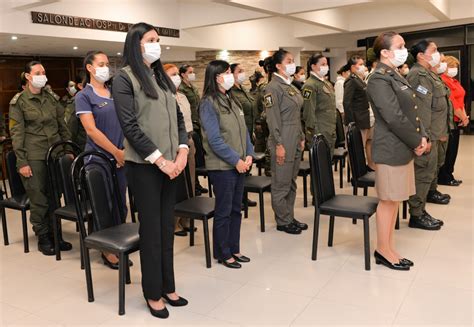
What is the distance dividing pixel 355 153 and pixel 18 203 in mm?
2871

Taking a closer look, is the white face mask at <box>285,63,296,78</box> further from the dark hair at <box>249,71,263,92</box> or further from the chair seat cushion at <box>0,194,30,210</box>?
the dark hair at <box>249,71,263,92</box>

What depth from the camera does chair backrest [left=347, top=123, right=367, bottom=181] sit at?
3973 millimetres

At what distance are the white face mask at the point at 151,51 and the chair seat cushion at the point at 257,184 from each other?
1.77m

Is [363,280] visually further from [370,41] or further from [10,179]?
[370,41]

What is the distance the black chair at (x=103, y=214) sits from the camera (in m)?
2.56

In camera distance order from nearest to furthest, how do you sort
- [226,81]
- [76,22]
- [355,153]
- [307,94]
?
[226,81] → [355,153] → [307,94] → [76,22]

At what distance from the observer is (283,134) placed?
3.80 m

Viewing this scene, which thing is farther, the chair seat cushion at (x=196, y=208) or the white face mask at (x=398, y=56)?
the chair seat cushion at (x=196, y=208)

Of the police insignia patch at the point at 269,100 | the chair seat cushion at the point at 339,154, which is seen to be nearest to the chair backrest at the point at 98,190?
the police insignia patch at the point at 269,100

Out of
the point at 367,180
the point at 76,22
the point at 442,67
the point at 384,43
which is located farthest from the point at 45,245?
the point at 442,67

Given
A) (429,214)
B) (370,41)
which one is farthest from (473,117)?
(429,214)

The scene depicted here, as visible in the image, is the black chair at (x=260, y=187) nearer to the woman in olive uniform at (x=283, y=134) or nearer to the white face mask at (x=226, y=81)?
the woman in olive uniform at (x=283, y=134)

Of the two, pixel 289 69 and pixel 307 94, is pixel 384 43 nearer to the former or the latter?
pixel 289 69

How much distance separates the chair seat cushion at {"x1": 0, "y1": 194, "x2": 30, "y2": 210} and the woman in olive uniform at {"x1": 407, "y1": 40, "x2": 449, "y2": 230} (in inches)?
127
